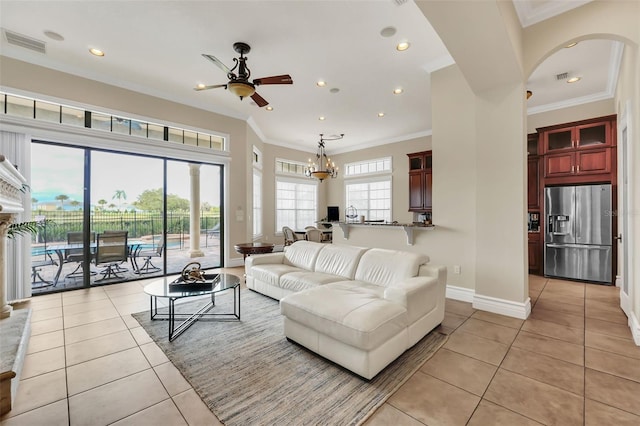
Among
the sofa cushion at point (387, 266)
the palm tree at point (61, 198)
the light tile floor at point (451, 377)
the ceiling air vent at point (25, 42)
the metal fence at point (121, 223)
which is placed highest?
the ceiling air vent at point (25, 42)

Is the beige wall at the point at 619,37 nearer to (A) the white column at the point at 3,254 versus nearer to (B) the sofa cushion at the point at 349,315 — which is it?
(B) the sofa cushion at the point at 349,315

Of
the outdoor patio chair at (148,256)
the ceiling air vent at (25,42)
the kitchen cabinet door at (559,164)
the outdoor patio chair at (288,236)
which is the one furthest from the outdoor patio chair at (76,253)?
the kitchen cabinet door at (559,164)

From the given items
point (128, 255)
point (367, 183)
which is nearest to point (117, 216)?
point (128, 255)

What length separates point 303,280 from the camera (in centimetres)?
349

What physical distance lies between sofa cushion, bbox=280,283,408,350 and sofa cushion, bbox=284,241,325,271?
1.53 m

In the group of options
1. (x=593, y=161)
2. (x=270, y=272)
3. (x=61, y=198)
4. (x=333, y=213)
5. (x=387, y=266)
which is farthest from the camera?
(x=333, y=213)

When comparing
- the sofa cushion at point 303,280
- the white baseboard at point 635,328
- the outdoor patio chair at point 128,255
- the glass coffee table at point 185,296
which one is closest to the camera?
the white baseboard at point 635,328

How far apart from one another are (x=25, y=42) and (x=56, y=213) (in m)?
2.44

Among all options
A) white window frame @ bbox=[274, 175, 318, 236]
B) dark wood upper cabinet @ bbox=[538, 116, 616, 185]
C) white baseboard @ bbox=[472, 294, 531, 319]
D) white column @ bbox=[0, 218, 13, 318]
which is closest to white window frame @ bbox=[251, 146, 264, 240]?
white window frame @ bbox=[274, 175, 318, 236]

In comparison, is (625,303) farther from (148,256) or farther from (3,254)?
(148,256)

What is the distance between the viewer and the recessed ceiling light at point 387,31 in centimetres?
333

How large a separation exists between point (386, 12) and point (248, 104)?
361 cm

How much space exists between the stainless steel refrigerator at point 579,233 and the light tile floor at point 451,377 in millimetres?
1963

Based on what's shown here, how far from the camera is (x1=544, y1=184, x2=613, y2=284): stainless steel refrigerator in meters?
4.67
